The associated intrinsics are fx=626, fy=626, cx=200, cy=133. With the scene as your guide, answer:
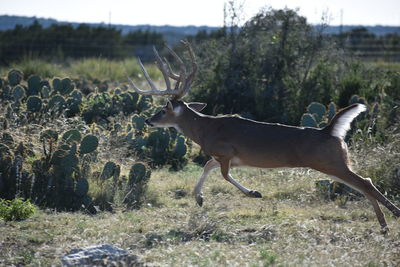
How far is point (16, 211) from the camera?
784cm

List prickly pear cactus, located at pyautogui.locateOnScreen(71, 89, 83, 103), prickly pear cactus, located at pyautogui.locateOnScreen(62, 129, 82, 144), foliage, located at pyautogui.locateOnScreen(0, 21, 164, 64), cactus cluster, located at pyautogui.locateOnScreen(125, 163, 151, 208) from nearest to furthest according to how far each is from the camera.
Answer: cactus cluster, located at pyautogui.locateOnScreen(125, 163, 151, 208)
prickly pear cactus, located at pyautogui.locateOnScreen(62, 129, 82, 144)
prickly pear cactus, located at pyautogui.locateOnScreen(71, 89, 83, 103)
foliage, located at pyautogui.locateOnScreen(0, 21, 164, 64)

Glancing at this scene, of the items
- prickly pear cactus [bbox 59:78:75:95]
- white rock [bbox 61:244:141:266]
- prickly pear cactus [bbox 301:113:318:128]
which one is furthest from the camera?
prickly pear cactus [bbox 59:78:75:95]

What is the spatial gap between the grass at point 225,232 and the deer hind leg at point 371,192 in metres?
0.18

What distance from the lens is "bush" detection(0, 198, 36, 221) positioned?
307 inches

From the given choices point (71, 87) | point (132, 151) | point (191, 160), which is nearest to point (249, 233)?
point (132, 151)

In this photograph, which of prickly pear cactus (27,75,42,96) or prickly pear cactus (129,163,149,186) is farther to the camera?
prickly pear cactus (27,75,42,96)

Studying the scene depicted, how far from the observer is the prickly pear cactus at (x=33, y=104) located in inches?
469

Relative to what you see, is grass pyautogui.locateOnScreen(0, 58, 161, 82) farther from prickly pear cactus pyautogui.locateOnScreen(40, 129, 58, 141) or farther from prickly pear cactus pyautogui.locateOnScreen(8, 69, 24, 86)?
prickly pear cactus pyautogui.locateOnScreen(40, 129, 58, 141)

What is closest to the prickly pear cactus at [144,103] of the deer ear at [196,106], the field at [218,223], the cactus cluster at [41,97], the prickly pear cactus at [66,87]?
the cactus cluster at [41,97]

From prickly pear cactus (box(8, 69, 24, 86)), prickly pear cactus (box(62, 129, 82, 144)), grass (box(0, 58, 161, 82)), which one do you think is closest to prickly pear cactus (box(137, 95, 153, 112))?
prickly pear cactus (box(8, 69, 24, 86))

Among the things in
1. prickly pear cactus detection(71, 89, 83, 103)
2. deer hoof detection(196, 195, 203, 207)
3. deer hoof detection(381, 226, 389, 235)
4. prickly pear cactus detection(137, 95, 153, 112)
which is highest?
prickly pear cactus detection(71, 89, 83, 103)

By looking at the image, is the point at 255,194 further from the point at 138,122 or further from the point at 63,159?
the point at 138,122

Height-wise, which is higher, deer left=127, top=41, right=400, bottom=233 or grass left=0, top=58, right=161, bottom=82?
grass left=0, top=58, right=161, bottom=82

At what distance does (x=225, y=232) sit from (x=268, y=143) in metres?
1.54
